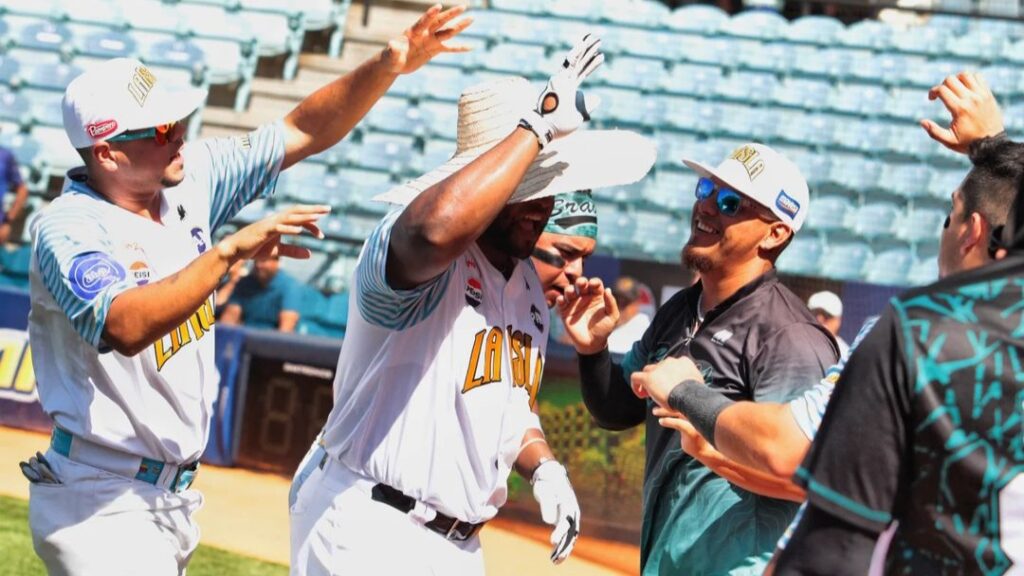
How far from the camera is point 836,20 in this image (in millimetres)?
14883

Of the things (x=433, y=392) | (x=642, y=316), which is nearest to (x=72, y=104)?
(x=433, y=392)

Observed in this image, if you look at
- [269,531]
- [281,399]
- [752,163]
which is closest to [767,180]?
[752,163]

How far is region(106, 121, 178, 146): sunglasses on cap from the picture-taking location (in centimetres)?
363

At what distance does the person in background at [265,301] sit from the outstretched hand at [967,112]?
303 inches

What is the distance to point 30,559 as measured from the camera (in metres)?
6.65

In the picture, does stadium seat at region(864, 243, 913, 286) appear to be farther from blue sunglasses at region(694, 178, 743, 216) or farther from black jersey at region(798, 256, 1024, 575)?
black jersey at region(798, 256, 1024, 575)

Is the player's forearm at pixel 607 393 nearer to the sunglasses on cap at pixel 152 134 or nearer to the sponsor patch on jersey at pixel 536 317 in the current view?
the sponsor patch on jersey at pixel 536 317

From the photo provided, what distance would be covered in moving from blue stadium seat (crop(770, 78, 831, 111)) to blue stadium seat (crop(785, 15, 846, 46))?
64 cm

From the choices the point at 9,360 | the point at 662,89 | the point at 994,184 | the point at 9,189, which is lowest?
the point at 9,360

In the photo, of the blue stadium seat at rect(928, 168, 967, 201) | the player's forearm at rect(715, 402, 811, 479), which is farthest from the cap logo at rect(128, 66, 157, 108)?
the blue stadium seat at rect(928, 168, 967, 201)

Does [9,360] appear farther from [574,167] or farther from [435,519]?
[574,167]

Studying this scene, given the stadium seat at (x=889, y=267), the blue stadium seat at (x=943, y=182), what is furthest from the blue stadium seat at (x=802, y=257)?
the blue stadium seat at (x=943, y=182)

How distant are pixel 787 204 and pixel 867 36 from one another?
11.5 metres

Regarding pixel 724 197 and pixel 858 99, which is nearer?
pixel 724 197
